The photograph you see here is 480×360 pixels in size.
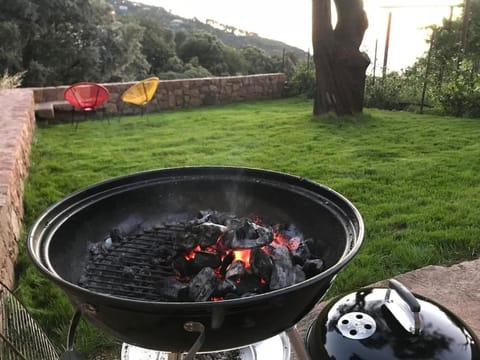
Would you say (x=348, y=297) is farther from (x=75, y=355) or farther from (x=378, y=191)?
(x=378, y=191)

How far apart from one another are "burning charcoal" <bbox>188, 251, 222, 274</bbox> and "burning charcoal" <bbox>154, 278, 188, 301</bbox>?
84 millimetres

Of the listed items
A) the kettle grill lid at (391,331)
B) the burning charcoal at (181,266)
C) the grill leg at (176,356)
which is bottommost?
the grill leg at (176,356)

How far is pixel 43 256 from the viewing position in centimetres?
149

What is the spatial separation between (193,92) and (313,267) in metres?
8.16

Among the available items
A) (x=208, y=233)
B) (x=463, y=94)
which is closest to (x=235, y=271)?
(x=208, y=233)

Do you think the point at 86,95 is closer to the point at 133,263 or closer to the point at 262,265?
the point at 133,263

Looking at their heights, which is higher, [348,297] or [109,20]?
[109,20]

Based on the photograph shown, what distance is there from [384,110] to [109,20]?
7.97 meters

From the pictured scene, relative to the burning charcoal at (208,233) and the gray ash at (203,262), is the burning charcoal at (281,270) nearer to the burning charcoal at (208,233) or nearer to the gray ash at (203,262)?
the gray ash at (203,262)

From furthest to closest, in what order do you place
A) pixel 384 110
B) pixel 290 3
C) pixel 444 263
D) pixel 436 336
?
pixel 290 3, pixel 384 110, pixel 444 263, pixel 436 336

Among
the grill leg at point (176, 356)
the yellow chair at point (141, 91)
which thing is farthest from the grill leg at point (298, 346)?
the yellow chair at point (141, 91)

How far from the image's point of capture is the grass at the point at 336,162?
9.74ft

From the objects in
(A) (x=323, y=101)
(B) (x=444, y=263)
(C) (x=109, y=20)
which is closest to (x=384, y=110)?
(A) (x=323, y=101)

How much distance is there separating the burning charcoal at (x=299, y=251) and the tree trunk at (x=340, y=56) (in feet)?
17.6
